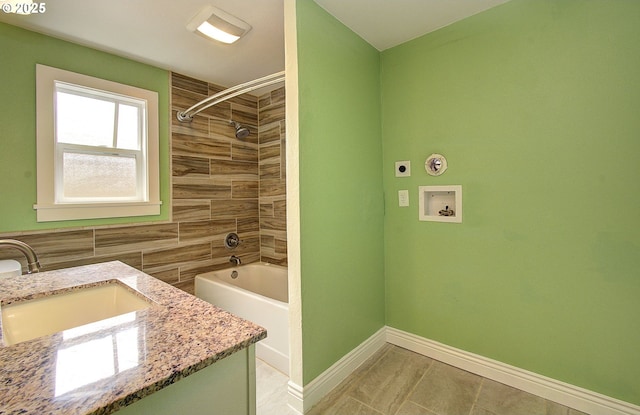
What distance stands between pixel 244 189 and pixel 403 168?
177 centimetres

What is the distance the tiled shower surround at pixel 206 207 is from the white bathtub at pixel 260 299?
0.16 metres

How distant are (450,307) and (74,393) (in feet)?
6.77

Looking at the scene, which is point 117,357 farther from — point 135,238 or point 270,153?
point 270,153

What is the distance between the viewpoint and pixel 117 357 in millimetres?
634

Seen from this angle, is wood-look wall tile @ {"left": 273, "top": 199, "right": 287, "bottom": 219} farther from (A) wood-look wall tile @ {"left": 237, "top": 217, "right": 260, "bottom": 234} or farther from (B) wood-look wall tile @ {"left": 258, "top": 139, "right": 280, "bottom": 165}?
(B) wood-look wall tile @ {"left": 258, "top": 139, "right": 280, "bottom": 165}

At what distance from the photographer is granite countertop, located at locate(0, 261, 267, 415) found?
20.1 inches

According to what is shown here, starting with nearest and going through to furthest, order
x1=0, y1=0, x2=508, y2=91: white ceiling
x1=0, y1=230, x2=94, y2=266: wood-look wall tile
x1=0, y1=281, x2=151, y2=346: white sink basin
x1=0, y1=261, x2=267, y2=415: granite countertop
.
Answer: x1=0, y1=261, x2=267, y2=415: granite countertop < x1=0, y1=281, x2=151, y2=346: white sink basin < x1=0, y1=0, x2=508, y2=91: white ceiling < x1=0, y1=230, x2=94, y2=266: wood-look wall tile

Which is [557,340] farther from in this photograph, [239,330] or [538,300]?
[239,330]

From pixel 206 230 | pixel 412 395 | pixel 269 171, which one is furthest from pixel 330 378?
pixel 269 171

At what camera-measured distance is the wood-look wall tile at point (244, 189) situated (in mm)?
2975

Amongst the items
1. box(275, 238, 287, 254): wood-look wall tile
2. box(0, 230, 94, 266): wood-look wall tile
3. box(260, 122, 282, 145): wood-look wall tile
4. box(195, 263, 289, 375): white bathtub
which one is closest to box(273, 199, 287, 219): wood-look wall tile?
box(275, 238, 287, 254): wood-look wall tile

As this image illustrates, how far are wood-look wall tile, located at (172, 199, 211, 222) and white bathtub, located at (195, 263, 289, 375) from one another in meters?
0.57

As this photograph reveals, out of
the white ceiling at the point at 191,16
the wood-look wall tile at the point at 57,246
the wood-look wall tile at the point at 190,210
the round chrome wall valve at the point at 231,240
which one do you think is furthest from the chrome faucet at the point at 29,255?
the round chrome wall valve at the point at 231,240

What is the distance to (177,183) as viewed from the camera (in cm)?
252
